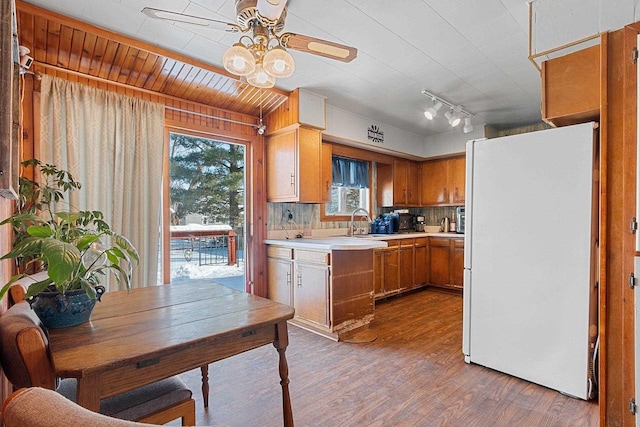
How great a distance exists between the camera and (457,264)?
15.5 feet

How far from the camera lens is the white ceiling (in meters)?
2.09

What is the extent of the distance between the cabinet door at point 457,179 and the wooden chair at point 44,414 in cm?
528

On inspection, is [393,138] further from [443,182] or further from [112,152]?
[112,152]

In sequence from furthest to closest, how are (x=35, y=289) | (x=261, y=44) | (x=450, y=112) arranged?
1. (x=450, y=112)
2. (x=261, y=44)
3. (x=35, y=289)

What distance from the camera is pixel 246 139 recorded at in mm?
3717

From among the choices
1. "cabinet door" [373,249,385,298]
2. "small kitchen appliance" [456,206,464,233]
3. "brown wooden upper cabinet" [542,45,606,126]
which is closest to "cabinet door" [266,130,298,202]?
"cabinet door" [373,249,385,298]

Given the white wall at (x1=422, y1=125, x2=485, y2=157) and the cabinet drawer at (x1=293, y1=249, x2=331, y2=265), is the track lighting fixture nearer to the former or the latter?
the white wall at (x1=422, y1=125, x2=485, y2=157)

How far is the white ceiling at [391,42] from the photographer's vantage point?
6.86ft

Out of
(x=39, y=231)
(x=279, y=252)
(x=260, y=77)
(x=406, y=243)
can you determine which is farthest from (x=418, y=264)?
(x=39, y=231)

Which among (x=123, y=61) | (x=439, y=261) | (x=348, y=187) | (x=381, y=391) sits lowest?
(x=381, y=391)

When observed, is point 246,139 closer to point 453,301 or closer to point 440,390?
point 440,390

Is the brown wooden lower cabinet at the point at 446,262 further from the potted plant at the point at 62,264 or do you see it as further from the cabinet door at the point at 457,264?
the potted plant at the point at 62,264

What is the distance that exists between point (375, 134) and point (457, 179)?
1658 mm

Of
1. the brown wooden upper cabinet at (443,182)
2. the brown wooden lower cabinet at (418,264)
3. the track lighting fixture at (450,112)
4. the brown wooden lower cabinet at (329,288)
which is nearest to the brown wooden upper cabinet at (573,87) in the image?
the track lighting fixture at (450,112)
